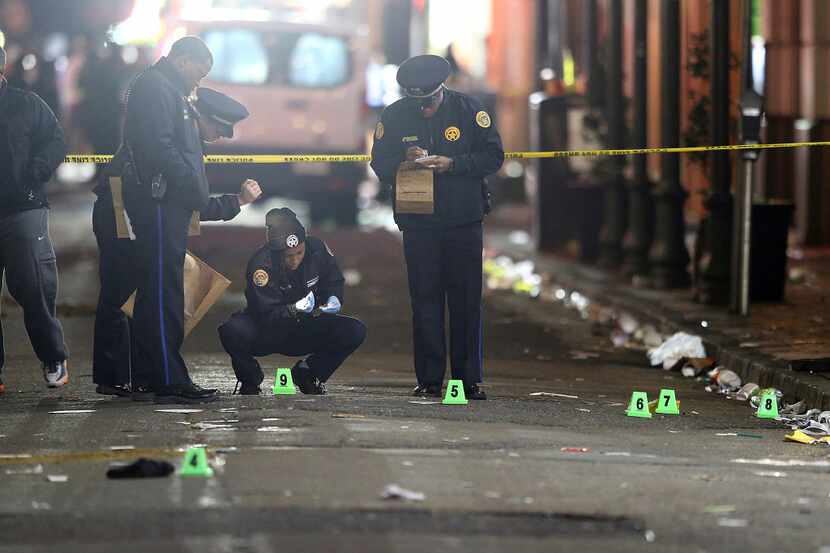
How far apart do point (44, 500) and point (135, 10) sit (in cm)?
3267

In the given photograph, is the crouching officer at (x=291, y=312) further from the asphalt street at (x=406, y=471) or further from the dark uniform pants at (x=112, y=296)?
the dark uniform pants at (x=112, y=296)

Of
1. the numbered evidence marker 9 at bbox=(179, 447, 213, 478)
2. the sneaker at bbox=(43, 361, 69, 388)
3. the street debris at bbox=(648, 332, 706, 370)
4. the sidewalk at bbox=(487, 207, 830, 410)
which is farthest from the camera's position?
the street debris at bbox=(648, 332, 706, 370)

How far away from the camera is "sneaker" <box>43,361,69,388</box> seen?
1091 centimetres

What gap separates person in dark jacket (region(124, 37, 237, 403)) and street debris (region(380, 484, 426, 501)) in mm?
2873

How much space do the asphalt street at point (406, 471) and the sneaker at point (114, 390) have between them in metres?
0.14

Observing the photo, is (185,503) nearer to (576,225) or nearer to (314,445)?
(314,445)

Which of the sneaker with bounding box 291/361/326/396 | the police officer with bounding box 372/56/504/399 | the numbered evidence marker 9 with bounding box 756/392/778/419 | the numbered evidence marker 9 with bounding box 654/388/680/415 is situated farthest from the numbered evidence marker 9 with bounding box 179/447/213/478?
the numbered evidence marker 9 with bounding box 756/392/778/419

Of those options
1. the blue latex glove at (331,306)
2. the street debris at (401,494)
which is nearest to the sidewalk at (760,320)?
the blue latex glove at (331,306)

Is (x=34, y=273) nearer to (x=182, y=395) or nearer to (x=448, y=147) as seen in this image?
(x=182, y=395)

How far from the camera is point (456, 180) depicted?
10.6 meters

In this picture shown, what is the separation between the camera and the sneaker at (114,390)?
10.7m

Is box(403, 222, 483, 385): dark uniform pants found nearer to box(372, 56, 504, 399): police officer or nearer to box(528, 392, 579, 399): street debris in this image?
box(372, 56, 504, 399): police officer

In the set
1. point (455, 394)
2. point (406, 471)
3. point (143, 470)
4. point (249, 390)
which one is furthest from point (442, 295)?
point (143, 470)

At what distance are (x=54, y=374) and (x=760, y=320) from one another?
19.5ft
